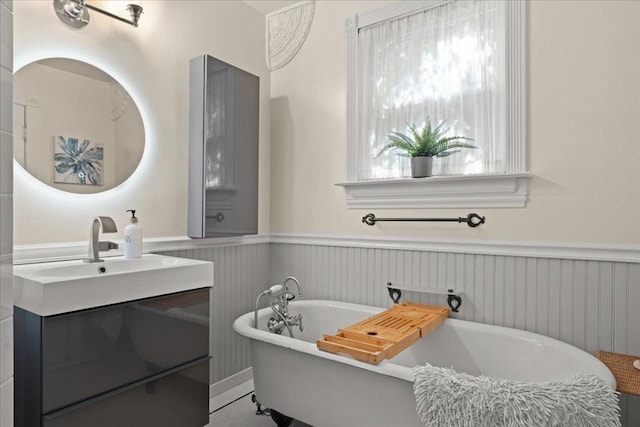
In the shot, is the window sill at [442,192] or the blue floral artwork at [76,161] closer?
the blue floral artwork at [76,161]

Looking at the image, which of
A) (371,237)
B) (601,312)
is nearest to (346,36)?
(371,237)

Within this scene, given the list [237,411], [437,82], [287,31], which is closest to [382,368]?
[237,411]

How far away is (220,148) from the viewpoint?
232 cm

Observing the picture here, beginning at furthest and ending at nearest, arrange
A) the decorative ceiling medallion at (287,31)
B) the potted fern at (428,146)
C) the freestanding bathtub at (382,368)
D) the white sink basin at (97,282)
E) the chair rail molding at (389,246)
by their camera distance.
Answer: the decorative ceiling medallion at (287,31) < the potted fern at (428,146) < the chair rail molding at (389,246) < the freestanding bathtub at (382,368) < the white sink basin at (97,282)

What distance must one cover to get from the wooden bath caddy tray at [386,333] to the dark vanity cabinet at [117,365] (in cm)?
58

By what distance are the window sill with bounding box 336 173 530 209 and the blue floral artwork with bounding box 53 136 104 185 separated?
137cm

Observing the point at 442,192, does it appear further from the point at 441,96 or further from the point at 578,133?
the point at 578,133

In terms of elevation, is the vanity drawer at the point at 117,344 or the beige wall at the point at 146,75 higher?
the beige wall at the point at 146,75

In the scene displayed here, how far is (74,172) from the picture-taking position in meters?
1.81

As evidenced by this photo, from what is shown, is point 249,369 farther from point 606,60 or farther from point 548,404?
point 606,60

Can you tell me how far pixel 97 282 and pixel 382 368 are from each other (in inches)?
43.2

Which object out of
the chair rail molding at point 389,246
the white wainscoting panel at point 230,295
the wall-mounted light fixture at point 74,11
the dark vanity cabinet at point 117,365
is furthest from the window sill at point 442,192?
Answer: the wall-mounted light fixture at point 74,11

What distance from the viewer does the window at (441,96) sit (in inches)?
79.7

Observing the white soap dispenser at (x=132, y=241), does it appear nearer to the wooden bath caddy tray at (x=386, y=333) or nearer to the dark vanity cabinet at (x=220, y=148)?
the dark vanity cabinet at (x=220, y=148)
